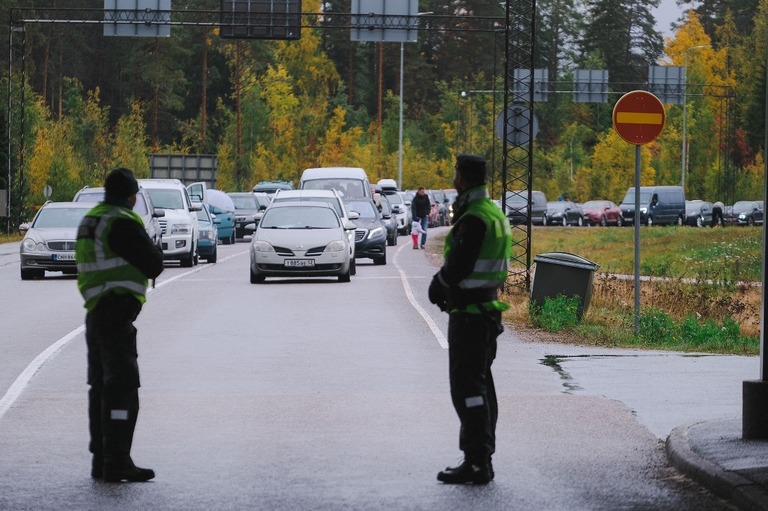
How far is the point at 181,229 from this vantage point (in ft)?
118

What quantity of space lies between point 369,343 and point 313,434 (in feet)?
23.3

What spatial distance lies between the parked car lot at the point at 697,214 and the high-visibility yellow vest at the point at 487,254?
74.7 metres

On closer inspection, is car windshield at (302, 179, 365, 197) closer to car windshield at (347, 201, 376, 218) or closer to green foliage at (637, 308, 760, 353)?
car windshield at (347, 201, 376, 218)

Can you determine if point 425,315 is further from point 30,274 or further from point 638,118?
point 30,274

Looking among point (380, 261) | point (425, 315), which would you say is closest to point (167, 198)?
point (380, 261)

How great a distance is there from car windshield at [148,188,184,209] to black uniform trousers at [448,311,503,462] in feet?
93.6

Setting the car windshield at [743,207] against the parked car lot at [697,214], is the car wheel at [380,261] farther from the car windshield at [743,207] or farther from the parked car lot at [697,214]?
the car windshield at [743,207]

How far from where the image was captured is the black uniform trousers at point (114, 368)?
8812 millimetres

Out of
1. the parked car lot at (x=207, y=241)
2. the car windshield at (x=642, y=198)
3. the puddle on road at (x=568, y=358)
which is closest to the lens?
the puddle on road at (x=568, y=358)

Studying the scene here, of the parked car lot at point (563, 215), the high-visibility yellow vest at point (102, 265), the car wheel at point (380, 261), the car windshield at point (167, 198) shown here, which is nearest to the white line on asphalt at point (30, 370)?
the high-visibility yellow vest at point (102, 265)

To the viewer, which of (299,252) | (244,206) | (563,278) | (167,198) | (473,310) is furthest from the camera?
(244,206)

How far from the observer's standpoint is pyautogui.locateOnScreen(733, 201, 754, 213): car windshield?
86.3m

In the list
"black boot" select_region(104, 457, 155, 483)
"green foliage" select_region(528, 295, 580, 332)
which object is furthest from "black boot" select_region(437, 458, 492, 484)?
"green foliage" select_region(528, 295, 580, 332)

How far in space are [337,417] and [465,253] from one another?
10.7 ft
